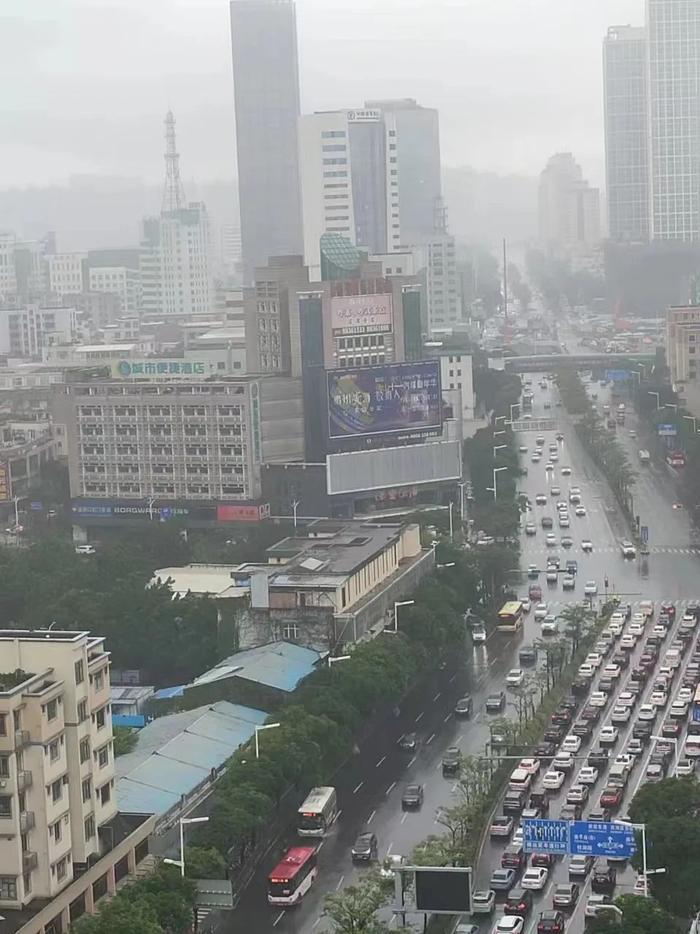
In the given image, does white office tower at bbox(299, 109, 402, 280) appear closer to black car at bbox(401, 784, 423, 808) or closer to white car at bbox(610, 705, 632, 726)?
white car at bbox(610, 705, 632, 726)

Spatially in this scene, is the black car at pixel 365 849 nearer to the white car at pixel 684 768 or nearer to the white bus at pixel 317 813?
the white bus at pixel 317 813

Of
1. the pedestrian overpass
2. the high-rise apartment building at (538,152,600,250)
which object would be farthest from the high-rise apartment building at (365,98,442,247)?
the pedestrian overpass

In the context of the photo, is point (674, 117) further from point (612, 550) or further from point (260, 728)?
point (260, 728)

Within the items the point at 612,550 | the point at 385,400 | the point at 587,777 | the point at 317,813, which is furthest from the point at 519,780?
the point at 385,400

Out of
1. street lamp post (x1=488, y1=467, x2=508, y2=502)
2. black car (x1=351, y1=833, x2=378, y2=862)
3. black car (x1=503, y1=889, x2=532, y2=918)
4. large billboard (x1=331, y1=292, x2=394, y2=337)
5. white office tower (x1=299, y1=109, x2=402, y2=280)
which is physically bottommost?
black car (x1=503, y1=889, x2=532, y2=918)

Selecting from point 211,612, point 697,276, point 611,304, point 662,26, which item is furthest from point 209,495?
point 662,26

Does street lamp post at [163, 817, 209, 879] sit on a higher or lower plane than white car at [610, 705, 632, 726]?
higher

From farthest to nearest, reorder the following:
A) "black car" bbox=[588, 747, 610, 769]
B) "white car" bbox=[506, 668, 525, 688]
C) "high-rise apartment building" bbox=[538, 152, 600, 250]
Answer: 1. "high-rise apartment building" bbox=[538, 152, 600, 250]
2. "white car" bbox=[506, 668, 525, 688]
3. "black car" bbox=[588, 747, 610, 769]
